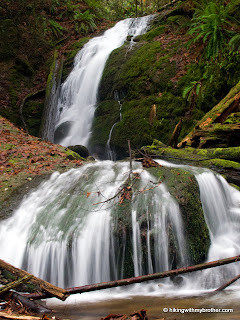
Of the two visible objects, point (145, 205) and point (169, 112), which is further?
point (169, 112)

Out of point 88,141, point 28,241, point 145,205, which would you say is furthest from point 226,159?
point 88,141

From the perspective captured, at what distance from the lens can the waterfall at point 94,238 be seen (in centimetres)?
378

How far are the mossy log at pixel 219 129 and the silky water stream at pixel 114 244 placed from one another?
2064mm

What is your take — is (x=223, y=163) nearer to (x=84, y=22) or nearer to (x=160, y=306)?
(x=160, y=306)

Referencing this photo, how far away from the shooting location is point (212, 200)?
492 centimetres

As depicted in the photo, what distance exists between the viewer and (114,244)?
388 cm

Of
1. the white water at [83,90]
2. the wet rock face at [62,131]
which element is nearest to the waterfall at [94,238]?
the white water at [83,90]

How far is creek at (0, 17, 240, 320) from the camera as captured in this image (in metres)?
3.15

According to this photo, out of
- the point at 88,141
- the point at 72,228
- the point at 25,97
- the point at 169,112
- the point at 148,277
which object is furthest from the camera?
the point at 25,97

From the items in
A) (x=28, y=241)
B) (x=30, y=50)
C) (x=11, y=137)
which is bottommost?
(x=28, y=241)

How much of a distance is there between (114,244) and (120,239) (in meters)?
0.11

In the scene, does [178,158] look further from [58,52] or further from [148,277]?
[58,52]

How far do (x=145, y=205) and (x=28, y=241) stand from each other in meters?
1.81

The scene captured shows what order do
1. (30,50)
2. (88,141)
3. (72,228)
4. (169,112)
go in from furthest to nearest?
(30,50), (88,141), (169,112), (72,228)
